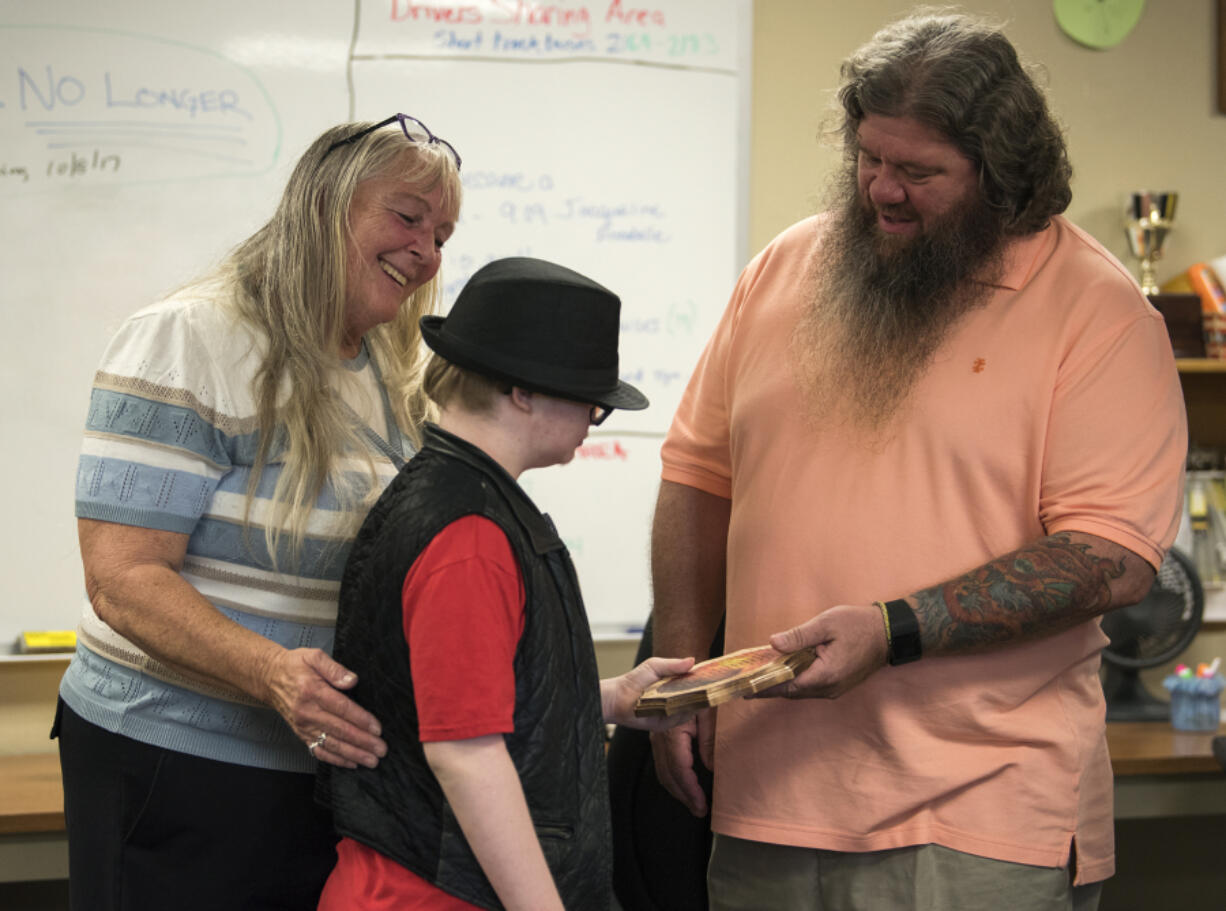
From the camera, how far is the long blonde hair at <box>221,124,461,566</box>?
150cm

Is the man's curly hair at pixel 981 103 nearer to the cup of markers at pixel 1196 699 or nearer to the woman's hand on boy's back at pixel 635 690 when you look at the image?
the woman's hand on boy's back at pixel 635 690

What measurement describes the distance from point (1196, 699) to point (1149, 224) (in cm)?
128

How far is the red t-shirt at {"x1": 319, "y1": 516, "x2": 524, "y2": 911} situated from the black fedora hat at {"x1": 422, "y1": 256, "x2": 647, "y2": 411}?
0.56 feet

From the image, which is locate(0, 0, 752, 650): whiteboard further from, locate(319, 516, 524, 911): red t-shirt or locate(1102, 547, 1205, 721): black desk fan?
locate(319, 516, 524, 911): red t-shirt

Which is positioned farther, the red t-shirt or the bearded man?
the bearded man

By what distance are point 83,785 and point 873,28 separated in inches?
106

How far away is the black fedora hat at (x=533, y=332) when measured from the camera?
126 cm

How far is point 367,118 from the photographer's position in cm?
286

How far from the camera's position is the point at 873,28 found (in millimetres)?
3176

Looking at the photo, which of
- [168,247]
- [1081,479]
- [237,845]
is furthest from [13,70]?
[1081,479]

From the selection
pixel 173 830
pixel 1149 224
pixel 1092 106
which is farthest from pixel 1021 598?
pixel 1092 106

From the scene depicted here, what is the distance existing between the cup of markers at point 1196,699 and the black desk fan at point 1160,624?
0.25 feet

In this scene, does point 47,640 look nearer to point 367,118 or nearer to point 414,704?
point 367,118

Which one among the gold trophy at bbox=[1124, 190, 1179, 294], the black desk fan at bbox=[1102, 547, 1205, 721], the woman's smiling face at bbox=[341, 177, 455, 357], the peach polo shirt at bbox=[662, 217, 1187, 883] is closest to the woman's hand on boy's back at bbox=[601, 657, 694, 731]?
the peach polo shirt at bbox=[662, 217, 1187, 883]
